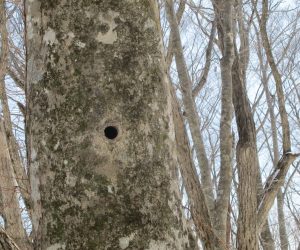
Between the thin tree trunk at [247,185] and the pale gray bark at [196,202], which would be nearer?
the pale gray bark at [196,202]

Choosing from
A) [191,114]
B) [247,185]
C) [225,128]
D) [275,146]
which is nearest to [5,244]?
[247,185]

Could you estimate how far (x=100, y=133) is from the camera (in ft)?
4.39

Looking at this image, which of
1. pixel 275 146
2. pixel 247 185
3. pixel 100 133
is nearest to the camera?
pixel 100 133

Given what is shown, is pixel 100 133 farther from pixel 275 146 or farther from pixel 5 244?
pixel 275 146

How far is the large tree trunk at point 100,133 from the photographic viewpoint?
1302mm

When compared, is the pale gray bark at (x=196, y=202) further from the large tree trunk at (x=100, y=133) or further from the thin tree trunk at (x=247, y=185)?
the large tree trunk at (x=100, y=133)

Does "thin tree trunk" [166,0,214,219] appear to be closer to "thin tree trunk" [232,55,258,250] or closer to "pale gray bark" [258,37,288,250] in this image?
"thin tree trunk" [232,55,258,250]

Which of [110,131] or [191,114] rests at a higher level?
[191,114]

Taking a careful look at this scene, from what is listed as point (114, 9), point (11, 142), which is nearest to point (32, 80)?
point (114, 9)

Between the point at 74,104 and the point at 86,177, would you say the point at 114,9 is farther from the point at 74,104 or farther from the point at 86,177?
the point at 86,177

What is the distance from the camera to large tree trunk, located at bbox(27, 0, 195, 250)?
1302 millimetres

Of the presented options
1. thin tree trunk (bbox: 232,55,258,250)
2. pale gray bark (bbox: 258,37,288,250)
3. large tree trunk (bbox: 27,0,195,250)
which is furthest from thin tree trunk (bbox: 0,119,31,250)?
pale gray bark (bbox: 258,37,288,250)

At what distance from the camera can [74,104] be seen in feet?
4.39

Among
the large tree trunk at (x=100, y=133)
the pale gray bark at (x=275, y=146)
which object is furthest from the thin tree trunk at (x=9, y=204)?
the pale gray bark at (x=275, y=146)
